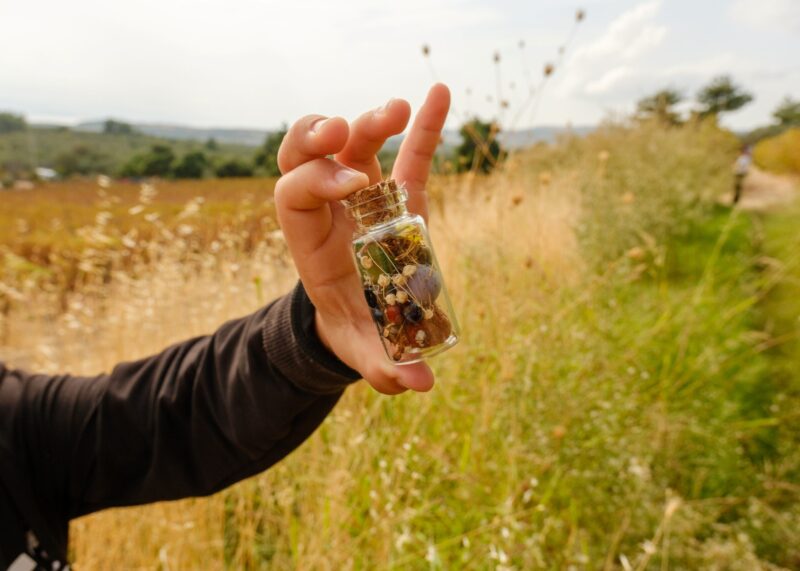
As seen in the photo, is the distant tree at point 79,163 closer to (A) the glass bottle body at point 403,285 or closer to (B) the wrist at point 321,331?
(B) the wrist at point 321,331

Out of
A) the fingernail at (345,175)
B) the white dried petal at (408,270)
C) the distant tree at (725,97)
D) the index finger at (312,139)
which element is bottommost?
the distant tree at (725,97)

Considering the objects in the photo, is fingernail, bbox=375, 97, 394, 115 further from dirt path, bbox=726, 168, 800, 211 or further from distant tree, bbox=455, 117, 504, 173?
dirt path, bbox=726, 168, 800, 211

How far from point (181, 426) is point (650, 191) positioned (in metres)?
6.21

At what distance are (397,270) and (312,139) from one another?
8.6 inches

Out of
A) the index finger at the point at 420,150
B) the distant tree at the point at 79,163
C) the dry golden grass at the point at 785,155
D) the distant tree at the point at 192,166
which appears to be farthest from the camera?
the distant tree at the point at 79,163

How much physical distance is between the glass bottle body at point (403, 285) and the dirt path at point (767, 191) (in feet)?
39.8

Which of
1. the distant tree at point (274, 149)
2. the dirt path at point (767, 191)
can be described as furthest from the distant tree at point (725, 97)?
the distant tree at point (274, 149)

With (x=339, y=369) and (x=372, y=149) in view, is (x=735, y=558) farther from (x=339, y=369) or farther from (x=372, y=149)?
(x=372, y=149)

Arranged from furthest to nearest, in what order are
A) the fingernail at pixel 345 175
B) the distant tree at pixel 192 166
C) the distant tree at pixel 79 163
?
the distant tree at pixel 79 163
the distant tree at pixel 192 166
the fingernail at pixel 345 175

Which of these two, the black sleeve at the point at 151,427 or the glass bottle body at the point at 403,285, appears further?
the black sleeve at the point at 151,427

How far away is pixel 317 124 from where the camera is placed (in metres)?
0.79

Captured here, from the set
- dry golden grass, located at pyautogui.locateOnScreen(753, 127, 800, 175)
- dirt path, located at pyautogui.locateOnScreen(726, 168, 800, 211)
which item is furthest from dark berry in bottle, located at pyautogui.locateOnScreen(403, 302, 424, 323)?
dry golden grass, located at pyautogui.locateOnScreen(753, 127, 800, 175)

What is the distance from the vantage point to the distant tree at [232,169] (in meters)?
15.4

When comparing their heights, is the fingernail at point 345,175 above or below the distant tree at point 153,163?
above
